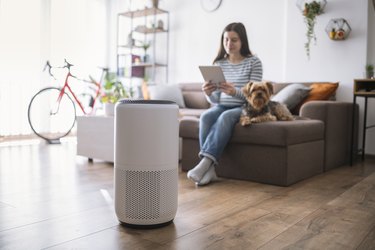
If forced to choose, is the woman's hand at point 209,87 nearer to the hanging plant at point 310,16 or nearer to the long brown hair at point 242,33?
the long brown hair at point 242,33

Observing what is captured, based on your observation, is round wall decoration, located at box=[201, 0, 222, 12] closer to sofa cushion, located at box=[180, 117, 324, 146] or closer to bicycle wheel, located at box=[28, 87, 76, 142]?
bicycle wheel, located at box=[28, 87, 76, 142]

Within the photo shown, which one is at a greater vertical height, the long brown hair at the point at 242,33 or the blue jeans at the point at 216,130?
the long brown hair at the point at 242,33

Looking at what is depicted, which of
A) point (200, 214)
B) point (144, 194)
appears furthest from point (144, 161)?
point (200, 214)

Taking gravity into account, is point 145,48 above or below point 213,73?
above

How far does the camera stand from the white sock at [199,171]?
84.0 inches

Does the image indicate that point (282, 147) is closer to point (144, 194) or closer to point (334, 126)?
point (334, 126)

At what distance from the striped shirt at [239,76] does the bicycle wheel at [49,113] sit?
2685 millimetres

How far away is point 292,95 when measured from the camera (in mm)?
3027

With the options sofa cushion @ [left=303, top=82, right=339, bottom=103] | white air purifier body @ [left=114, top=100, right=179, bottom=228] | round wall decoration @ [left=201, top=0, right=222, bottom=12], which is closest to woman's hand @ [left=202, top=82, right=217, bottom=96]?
white air purifier body @ [left=114, top=100, right=179, bottom=228]

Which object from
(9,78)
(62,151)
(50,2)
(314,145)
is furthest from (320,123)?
(50,2)

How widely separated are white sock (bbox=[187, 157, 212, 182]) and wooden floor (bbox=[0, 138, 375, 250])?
56 mm

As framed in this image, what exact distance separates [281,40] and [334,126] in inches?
53.7

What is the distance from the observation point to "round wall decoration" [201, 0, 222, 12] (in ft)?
14.3

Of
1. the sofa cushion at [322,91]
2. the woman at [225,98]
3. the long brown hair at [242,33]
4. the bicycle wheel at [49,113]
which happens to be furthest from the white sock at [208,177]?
the bicycle wheel at [49,113]
